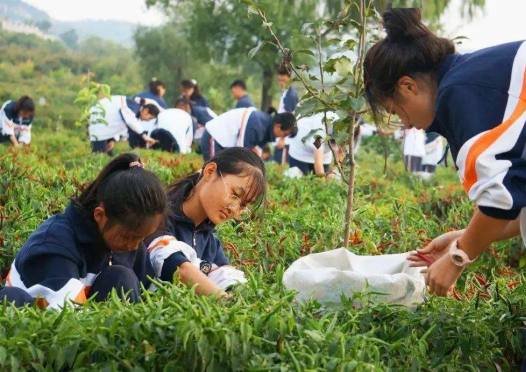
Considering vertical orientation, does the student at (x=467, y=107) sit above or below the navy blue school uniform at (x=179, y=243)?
above

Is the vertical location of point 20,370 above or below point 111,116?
above

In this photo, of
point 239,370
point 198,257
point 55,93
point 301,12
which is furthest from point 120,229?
point 55,93

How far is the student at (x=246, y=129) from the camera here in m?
8.20

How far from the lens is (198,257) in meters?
3.57

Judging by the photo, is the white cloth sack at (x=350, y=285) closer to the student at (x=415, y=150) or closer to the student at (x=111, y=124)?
the student at (x=111, y=124)

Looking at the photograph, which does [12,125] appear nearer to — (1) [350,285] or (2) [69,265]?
(2) [69,265]

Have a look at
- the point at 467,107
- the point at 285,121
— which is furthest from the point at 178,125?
the point at 467,107

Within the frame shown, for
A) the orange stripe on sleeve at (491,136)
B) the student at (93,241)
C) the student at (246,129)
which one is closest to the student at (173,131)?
the student at (246,129)

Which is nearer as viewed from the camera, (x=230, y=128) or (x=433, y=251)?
(x=433, y=251)

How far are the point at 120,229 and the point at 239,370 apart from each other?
954 mm

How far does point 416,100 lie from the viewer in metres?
2.62

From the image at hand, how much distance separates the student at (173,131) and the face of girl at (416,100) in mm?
8626

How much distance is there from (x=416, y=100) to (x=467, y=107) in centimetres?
26

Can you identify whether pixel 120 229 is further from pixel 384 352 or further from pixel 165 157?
pixel 165 157
